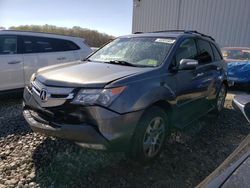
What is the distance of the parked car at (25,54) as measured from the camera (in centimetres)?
585

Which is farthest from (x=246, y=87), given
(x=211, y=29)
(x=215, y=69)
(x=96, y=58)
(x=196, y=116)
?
(x=211, y=29)

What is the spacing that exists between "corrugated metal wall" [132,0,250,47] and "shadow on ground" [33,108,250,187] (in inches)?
487

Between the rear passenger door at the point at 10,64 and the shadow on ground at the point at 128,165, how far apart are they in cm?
245

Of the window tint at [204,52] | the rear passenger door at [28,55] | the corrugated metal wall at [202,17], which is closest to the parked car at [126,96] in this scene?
the window tint at [204,52]

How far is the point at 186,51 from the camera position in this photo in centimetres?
427

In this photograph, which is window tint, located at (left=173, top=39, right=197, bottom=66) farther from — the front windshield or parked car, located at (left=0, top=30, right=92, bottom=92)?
parked car, located at (left=0, top=30, right=92, bottom=92)

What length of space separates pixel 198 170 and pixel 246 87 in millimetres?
6224

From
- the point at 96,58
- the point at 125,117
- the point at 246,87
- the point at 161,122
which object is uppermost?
the point at 96,58

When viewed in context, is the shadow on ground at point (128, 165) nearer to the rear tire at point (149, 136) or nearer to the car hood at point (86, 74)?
the rear tire at point (149, 136)

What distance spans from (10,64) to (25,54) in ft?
1.42

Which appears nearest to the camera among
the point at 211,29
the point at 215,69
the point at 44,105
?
the point at 44,105

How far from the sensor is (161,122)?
3574mm

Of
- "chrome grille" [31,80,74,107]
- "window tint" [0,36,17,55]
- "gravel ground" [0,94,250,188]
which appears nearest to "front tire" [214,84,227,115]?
"gravel ground" [0,94,250,188]

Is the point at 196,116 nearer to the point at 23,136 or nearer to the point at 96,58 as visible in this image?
the point at 96,58
